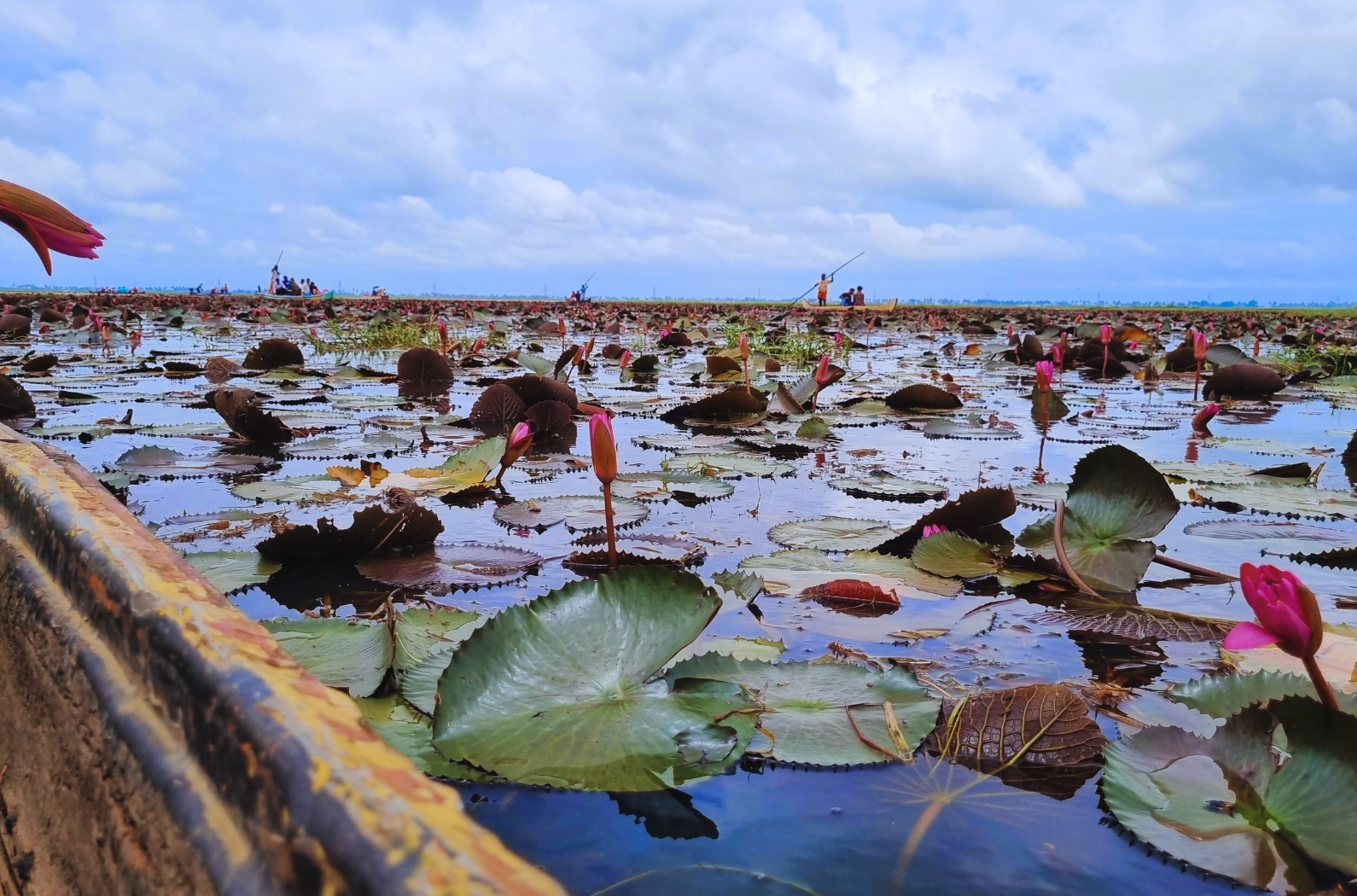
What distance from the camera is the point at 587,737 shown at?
923 millimetres

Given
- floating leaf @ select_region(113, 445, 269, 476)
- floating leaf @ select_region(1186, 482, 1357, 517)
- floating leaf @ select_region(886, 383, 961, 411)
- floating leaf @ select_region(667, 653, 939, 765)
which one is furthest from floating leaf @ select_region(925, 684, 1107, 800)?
floating leaf @ select_region(886, 383, 961, 411)

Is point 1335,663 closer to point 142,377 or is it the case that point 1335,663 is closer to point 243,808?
point 243,808

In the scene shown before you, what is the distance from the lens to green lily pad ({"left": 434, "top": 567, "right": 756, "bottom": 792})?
89 cm

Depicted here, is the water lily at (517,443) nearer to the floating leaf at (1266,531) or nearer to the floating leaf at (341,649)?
the floating leaf at (341,649)

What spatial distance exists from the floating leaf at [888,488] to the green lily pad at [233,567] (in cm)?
136

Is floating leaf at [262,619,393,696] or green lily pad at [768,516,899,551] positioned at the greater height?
floating leaf at [262,619,393,696]

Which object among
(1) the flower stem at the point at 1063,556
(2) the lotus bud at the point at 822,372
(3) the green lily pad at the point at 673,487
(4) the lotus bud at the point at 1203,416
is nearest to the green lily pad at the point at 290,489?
(3) the green lily pad at the point at 673,487

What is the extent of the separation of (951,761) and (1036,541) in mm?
884

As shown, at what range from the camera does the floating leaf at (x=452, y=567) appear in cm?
153

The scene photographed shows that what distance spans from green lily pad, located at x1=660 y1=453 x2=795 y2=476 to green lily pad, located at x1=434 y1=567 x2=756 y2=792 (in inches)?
55.2

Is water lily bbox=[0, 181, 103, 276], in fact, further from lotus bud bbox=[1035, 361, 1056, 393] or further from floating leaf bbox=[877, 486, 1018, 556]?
lotus bud bbox=[1035, 361, 1056, 393]

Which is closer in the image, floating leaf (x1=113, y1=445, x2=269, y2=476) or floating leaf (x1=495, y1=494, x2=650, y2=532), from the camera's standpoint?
floating leaf (x1=495, y1=494, x2=650, y2=532)

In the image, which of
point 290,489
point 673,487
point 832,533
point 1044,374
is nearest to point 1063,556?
point 832,533

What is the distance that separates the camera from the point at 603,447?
121 cm
